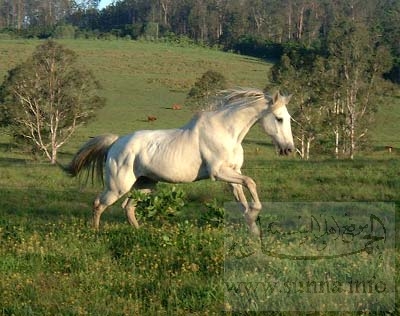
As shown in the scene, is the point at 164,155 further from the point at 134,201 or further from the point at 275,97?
the point at 275,97

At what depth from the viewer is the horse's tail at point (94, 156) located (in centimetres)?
1179

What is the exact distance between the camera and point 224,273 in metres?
7.11

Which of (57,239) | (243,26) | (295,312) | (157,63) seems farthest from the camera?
(243,26)

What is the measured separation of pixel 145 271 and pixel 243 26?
5320 inches

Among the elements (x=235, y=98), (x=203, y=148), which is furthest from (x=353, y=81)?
(x=203, y=148)

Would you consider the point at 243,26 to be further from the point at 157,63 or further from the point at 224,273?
the point at 224,273

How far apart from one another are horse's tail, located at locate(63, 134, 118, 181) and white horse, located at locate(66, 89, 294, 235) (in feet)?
2.20

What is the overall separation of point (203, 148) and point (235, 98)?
1.02 metres

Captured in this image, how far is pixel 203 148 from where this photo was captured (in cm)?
1055

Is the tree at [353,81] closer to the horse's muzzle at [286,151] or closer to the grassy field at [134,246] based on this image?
the grassy field at [134,246]

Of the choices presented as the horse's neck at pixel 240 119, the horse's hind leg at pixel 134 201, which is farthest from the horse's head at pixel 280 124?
the horse's hind leg at pixel 134 201

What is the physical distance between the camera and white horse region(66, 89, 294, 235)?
34.4 feet

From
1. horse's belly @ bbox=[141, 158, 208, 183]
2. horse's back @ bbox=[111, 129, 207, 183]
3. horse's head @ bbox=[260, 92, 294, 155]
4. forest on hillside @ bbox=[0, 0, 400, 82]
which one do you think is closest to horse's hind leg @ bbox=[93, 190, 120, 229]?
horse's back @ bbox=[111, 129, 207, 183]

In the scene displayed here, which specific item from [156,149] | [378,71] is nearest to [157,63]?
[378,71]
